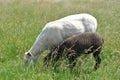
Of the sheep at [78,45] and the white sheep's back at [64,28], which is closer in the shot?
the sheep at [78,45]

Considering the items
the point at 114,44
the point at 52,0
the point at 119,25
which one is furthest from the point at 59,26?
the point at 52,0

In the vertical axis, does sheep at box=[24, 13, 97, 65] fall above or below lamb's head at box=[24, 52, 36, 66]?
above

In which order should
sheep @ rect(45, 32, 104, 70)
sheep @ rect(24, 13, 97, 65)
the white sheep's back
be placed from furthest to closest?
the white sheep's back, sheep @ rect(24, 13, 97, 65), sheep @ rect(45, 32, 104, 70)

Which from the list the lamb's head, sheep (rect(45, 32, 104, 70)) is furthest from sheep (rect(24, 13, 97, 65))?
sheep (rect(45, 32, 104, 70))

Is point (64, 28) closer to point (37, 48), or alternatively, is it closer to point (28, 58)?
point (37, 48)

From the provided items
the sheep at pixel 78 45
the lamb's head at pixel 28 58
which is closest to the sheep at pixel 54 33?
the lamb's head at pixel 28 58

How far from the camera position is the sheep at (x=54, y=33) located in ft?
23.9

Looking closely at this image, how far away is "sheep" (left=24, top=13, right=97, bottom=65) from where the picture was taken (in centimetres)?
729

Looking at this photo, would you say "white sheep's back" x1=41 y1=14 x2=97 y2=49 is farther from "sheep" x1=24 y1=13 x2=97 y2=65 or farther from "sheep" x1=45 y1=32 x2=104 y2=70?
"sheep" x1=45 y1=32 x2=104 y2=70

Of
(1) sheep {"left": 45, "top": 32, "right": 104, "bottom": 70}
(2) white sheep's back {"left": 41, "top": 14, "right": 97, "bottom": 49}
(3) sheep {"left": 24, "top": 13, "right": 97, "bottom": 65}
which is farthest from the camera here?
(2) white sheep's back {"left": 41, "top": 14, "right": 97, "bottom": 49}

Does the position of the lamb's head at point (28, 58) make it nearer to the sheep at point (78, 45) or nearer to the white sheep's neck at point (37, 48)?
the white sheep's neck at point (37, 48)

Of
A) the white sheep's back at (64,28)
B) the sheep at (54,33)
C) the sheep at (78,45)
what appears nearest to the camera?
the sheep at (78,45)

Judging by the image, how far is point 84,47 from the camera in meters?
7.16

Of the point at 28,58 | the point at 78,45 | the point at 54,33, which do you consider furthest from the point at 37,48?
the point at 78,45
